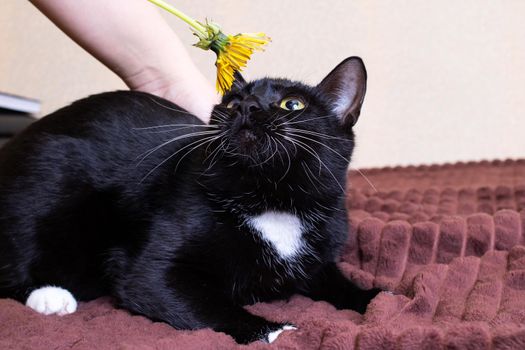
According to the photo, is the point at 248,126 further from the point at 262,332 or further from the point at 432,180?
the point at 432,180

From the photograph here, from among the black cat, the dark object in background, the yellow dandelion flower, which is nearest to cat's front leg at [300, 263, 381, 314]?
the black cat

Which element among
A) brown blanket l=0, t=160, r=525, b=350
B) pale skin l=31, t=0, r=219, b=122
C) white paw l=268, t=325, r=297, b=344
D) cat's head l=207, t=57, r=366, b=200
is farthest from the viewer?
pale skin l=31, t=0, r=219, b=122

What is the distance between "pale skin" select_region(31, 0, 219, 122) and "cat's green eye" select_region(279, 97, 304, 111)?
34 cm

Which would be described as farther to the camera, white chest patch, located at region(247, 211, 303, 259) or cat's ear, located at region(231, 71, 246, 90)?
cat's ear, located at region(231, 71, 246, 90)

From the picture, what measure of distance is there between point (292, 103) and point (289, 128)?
0.26 feet

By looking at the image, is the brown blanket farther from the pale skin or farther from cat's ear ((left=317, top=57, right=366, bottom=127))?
the pale skin

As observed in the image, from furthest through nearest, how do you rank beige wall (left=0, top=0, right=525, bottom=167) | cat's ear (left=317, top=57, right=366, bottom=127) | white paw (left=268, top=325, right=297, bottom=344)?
beige wall (left=0, top=0, right=525, bottom=167) < cat's ear (left=317, top=57, right=366, bottom=127) < white paw (left=268, top=325, right=297, bottom=344)

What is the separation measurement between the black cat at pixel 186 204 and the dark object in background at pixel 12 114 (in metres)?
0.71

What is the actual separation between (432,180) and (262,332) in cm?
134

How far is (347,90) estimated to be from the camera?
944mm

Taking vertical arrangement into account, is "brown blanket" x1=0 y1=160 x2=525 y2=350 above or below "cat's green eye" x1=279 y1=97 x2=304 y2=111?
below

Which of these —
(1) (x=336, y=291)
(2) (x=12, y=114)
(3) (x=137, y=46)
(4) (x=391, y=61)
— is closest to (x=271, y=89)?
(1) (x=336, y=291)

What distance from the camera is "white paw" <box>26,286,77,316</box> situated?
82 cm

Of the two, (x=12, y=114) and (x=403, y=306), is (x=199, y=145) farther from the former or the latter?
(x=12, y=114)
